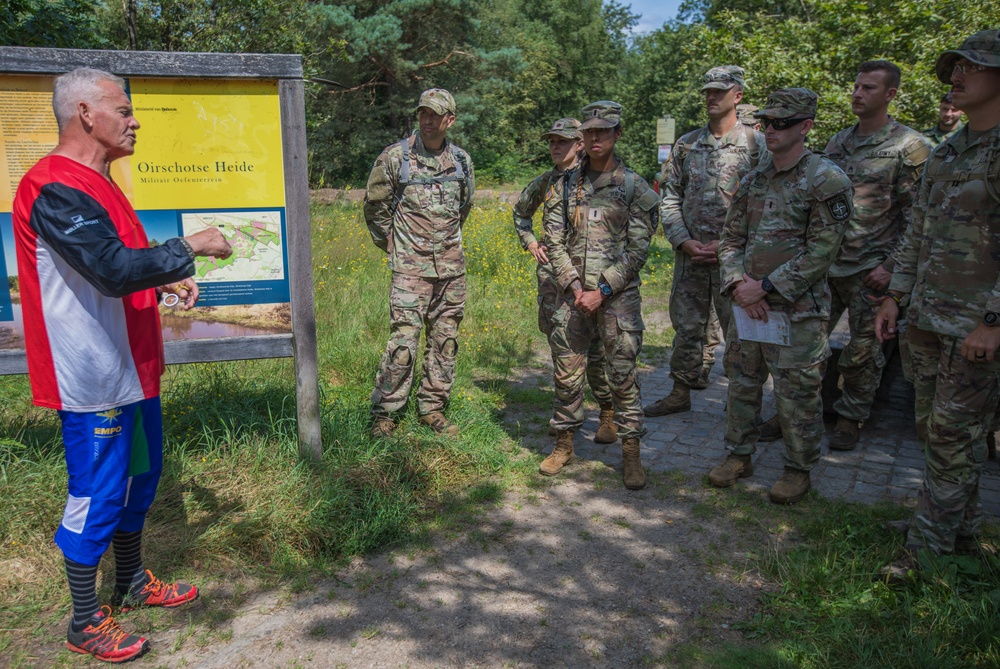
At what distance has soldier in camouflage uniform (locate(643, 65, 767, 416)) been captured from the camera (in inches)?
224

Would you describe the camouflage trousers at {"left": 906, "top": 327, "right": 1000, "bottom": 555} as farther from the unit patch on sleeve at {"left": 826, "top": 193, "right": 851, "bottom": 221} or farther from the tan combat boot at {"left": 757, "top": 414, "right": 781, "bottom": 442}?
the tan combat boot at {"left": 757, "top": 414, "right": 781, "bottom": 442}

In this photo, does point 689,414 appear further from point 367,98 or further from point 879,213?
point 367,98

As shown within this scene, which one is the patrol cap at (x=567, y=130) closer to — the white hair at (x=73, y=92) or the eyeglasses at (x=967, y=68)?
the eyeglasses at (x=967, y=68)

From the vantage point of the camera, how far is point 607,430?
5371mm

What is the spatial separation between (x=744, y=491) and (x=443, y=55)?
22.6m

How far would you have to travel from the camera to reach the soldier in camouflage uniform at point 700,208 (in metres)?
5.69

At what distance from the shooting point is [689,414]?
5973 millimetres

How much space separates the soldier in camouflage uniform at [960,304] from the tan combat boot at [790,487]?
78cm

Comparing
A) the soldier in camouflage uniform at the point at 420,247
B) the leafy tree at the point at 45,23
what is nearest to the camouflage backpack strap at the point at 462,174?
the soldier in camouflage uniform at the point at 420,247

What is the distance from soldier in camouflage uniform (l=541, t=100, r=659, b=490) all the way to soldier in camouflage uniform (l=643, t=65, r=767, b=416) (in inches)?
40.1

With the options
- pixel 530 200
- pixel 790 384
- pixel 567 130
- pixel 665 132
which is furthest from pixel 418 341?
pixel 665 132

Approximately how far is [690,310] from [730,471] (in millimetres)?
1774

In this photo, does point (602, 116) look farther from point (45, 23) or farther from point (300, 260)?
point (45, 23)

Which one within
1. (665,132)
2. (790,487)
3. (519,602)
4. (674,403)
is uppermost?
(665,132)
